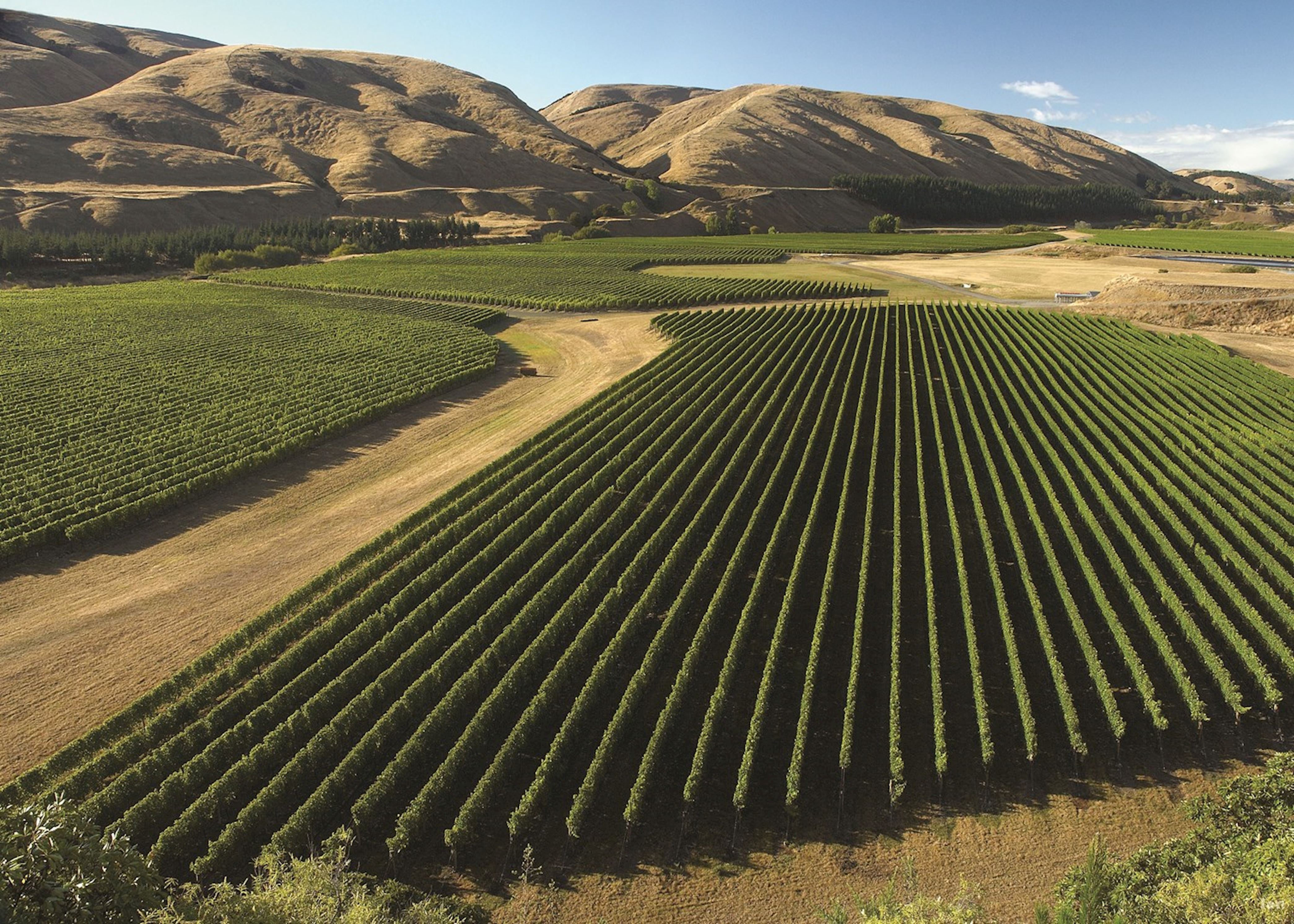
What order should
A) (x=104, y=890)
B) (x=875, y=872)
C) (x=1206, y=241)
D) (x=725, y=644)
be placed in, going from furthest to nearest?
(x=1206, y=241), (x=725, y=644), (x=875, y=872), (x=104, y=890)

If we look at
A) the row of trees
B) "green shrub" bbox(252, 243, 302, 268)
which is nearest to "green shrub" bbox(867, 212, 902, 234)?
the row of trees

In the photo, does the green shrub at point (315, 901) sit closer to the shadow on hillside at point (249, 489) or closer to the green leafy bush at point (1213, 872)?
the green leafy bush at point (1213, 872)

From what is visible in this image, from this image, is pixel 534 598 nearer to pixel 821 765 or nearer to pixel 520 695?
pixel 520 695

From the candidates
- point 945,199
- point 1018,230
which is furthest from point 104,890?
point 945,199

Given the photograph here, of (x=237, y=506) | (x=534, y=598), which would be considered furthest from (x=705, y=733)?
(x=237, y=506)

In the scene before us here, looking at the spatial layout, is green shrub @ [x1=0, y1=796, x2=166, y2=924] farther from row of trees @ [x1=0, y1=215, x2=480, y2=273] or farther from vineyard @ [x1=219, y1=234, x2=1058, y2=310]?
row of trees @ [x1=0, y1=215, x2=480, y2=273]

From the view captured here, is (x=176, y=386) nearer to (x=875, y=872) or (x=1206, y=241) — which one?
(x=875, y=872)
